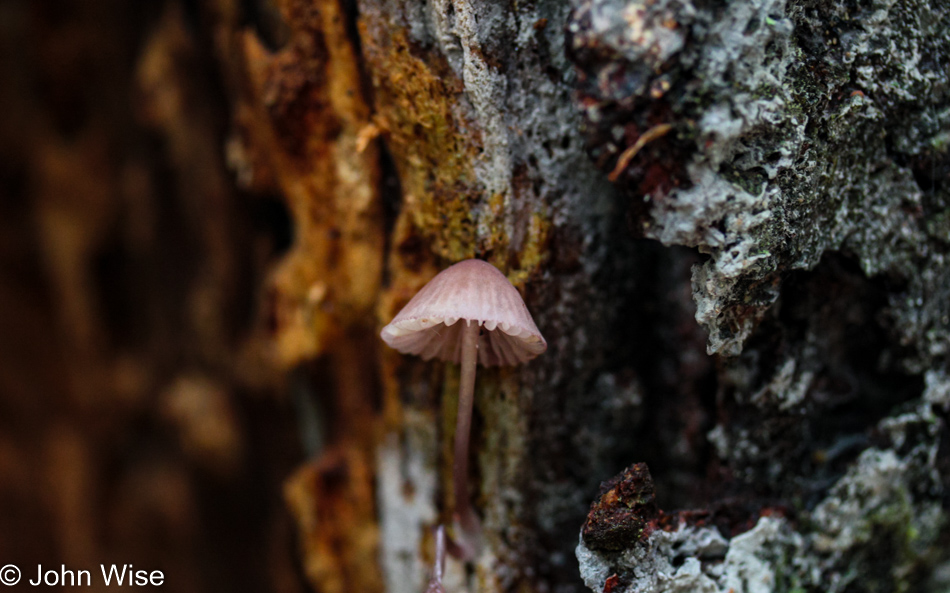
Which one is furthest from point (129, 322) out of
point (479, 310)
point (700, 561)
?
point (700, 561)

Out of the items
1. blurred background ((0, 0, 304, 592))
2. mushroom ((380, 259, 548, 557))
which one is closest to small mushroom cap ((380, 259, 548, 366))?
mushroom ((380, 259, 548, 557))

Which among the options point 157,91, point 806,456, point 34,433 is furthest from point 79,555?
point 806,456

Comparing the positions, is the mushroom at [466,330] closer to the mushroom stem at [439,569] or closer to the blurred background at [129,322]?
the mushroom stem at [439,569]

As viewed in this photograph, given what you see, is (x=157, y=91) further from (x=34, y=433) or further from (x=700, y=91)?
(x=700, y=91)

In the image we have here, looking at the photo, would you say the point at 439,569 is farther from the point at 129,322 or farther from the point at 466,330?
the point at 129,322

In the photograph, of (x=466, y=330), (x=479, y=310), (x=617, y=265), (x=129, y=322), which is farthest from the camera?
(x=129, y=322)

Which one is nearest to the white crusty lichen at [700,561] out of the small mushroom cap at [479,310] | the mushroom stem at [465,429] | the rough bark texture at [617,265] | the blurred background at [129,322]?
the rough bark texture at [617,265]

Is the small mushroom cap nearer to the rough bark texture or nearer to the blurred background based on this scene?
the rough bark texture

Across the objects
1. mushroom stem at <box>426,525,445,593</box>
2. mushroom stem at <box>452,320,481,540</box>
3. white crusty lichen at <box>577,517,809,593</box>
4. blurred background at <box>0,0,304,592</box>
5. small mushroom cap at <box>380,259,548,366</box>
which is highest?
blurred background at <box>0,0,304,592</box>
